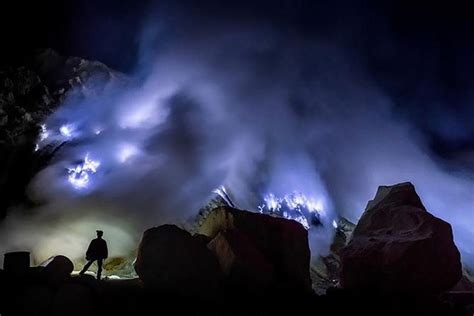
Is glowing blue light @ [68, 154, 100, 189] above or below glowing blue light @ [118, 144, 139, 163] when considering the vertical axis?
below

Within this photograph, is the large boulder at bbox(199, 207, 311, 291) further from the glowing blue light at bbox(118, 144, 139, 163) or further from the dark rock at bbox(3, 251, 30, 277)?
the glowing blue light at bbox(118, 144, 139, 163)

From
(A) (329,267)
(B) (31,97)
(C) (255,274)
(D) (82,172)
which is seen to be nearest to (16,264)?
(C) (255,274)

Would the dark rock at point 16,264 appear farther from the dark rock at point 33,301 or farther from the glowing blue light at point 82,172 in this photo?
the glowing blue light at point 82,172

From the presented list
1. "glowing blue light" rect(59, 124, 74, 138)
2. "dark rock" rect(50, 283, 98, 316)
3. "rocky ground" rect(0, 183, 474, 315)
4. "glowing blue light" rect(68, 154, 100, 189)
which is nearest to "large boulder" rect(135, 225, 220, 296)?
"rocky ground" rect(0, 183, 474, 315)

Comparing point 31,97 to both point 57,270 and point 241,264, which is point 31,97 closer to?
point 57,270

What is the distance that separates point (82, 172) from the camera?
3378 cm

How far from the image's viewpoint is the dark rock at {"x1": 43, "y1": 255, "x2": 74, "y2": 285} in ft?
43.9

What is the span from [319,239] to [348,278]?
22.9 metres

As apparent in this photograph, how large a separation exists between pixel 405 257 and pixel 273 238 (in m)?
6.31

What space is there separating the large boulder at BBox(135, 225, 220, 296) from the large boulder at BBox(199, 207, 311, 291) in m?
2.48

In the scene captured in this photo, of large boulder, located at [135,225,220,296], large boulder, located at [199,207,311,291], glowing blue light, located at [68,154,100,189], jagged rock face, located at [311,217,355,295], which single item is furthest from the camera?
glowing blue light, located at [68,154,100,189]

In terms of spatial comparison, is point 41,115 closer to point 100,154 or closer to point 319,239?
point 100,154

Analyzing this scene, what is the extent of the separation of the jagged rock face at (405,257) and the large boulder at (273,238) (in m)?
3.35

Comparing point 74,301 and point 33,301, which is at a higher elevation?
point 33,301
